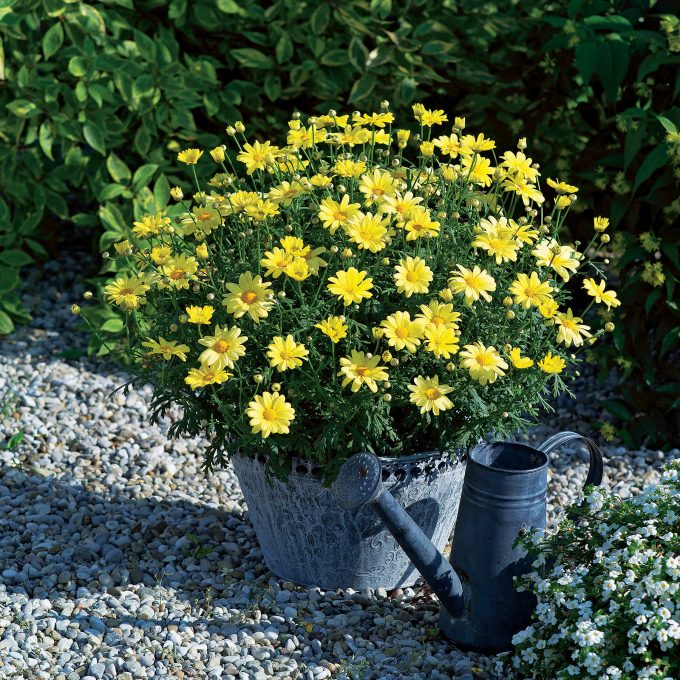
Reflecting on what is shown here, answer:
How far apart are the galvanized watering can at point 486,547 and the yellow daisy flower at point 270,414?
199 millimetres

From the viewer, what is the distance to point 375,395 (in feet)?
7.48

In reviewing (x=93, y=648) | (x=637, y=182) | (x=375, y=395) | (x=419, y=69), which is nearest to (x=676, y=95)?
(x=637, y=182)

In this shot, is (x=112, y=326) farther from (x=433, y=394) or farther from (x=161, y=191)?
(x=433, y=394)

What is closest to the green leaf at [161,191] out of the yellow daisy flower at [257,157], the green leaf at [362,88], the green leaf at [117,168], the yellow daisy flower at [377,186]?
the green leaf at [117,168]

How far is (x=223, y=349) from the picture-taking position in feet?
7.27

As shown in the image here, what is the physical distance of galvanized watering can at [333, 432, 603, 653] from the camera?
2.32m

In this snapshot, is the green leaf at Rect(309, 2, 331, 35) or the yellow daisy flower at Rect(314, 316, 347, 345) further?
the green leaf at Rect(309, 2, 331, 35)

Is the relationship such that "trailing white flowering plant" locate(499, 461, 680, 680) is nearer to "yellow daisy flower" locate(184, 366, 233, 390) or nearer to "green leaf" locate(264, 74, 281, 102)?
"yellow daisy flower" locate(184, 366, 233, 390)

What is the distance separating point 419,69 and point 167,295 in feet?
5.57

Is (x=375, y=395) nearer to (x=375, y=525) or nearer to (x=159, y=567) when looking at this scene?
(x=375, y=525)


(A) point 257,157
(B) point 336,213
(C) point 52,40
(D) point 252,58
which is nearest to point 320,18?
(D) point 252,58

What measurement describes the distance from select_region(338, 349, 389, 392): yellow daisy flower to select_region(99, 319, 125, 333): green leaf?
1733mm

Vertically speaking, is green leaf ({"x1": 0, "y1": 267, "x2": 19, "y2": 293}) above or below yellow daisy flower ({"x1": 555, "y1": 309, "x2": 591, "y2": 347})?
below

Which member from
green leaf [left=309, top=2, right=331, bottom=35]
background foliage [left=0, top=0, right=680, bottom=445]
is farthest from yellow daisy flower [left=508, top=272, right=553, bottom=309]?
green leaf [left=309, top=2, right=331, bottom=35]
